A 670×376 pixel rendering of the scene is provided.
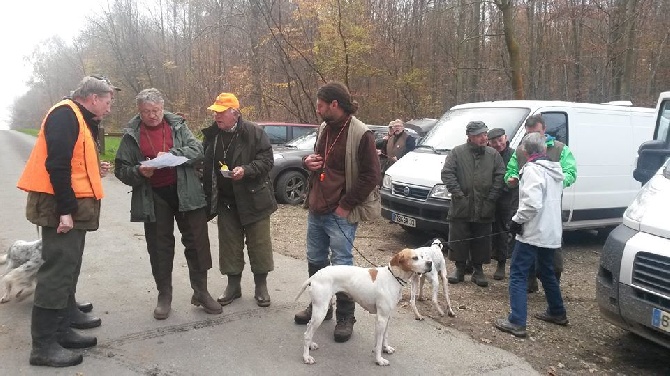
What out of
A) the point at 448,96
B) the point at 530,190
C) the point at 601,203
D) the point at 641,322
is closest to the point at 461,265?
the point at 530,190

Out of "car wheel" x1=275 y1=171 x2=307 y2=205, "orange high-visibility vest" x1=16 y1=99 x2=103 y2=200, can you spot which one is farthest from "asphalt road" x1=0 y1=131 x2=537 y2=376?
"car wheel" x1=275 y1=171 x2=307 y2=205

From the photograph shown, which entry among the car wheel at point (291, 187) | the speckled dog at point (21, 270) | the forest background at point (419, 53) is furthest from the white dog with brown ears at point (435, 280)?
the forest background at point (419, 53)

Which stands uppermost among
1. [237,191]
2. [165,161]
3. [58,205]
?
[165,161]

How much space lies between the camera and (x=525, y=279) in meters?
4.42

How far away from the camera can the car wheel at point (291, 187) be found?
1065 centimetres

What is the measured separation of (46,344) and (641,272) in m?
4.42

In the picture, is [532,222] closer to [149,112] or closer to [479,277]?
[479,277]

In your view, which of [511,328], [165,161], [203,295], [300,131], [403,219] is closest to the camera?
[165,161]

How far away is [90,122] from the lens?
373 centimetres

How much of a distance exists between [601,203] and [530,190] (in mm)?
3939

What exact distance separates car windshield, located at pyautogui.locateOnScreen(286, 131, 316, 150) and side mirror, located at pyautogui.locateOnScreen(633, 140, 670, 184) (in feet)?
22.7

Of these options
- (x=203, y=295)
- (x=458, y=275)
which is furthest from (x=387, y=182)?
(x=203, y=295)

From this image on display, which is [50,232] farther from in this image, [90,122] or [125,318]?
[125,318]

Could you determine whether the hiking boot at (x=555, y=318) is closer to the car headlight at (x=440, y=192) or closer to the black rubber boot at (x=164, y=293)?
the car headlight at (x=440, y=192)
